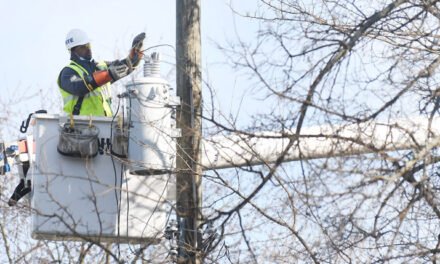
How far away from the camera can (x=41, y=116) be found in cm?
1191

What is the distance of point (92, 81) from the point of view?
12.4 meters

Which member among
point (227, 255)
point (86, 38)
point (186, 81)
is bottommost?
point (227, 255)

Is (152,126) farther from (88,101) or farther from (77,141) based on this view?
(88,101)

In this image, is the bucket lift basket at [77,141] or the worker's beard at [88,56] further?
the worker's beard at [88,56]

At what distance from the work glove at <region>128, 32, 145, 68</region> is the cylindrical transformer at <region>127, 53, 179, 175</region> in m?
0.57

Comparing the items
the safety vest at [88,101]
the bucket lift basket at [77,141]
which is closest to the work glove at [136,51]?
the safety vest at [88,101]

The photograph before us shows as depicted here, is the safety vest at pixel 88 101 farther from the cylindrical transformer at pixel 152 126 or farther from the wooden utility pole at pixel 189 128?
the wooden utility pole at pixel 189 128

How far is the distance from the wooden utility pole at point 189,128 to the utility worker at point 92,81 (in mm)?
581

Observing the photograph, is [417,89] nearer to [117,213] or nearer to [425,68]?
[425,68]

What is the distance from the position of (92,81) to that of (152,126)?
42.5 inches

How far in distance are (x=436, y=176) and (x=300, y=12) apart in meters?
1.92

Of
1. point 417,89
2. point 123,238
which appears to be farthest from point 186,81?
point 417,89

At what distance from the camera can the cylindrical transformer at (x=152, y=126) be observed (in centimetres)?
1160

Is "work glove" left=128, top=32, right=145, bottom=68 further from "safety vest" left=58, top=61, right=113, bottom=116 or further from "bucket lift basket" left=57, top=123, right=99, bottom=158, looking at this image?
"bucket lift basket" left=57, top=123, right=99, bottom=158
